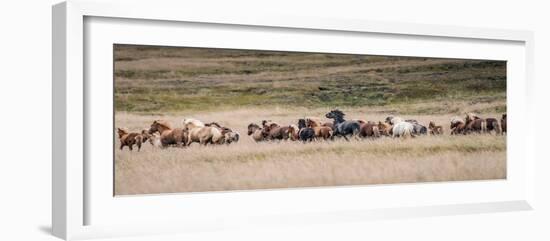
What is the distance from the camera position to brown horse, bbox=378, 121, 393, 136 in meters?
10.5

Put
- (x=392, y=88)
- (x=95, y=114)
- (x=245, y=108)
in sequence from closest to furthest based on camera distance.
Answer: (x=95, y=114) < (x=245, y=108) < (x=392, y=88)

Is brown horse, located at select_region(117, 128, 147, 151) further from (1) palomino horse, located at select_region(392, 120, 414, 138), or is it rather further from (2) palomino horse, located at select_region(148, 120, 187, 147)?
(1) palomino horse, located at select_region(392, 120, 414, 138)

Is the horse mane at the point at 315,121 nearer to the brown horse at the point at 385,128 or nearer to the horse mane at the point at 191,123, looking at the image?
the brown horse at the point at 385,128

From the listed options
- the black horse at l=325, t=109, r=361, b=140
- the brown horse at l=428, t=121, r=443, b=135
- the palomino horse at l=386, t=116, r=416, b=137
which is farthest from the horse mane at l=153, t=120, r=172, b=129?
the brown horse at l=428, t=121, r=443, b=135

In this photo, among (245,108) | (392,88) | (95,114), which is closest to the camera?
(95,114)

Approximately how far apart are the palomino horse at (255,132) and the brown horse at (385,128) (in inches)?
52.4

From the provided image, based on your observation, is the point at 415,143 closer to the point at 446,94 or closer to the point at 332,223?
the point at 446,94

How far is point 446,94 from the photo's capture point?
431 inches

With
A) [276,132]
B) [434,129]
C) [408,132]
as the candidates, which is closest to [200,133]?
[276,132]

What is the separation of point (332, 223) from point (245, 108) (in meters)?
1.46

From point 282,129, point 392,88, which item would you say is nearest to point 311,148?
point 282,129

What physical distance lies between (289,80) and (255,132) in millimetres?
626

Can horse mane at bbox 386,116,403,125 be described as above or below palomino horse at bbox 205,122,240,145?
above

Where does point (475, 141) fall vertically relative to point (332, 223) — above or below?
above
